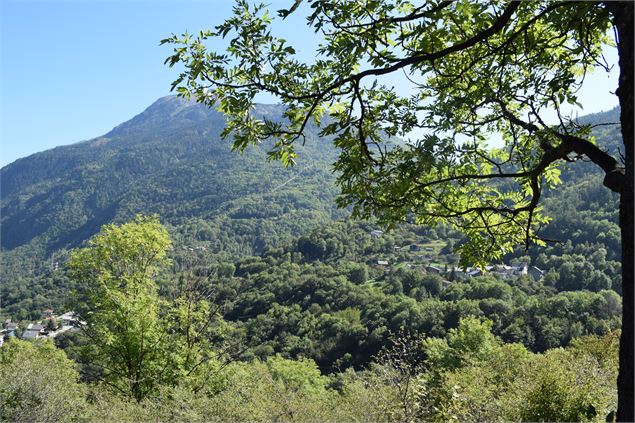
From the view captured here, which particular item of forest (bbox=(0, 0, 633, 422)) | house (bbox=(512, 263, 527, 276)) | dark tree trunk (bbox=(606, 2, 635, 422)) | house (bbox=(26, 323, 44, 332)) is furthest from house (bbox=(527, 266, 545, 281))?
dark tree trunk (bbox=(606, 2, 635, 422))

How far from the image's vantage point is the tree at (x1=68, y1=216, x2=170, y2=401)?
1350 centimetres

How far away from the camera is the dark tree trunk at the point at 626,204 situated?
245 centimetres

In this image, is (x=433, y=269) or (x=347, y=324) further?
(x=433, y=269)

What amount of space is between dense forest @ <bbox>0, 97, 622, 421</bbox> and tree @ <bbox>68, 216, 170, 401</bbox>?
0.21 m

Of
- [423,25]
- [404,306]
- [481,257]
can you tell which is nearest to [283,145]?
[423,25]

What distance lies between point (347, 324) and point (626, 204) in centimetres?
5663

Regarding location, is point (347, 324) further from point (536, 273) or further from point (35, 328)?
point (35, 328)

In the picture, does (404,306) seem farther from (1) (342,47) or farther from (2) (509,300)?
(1) (342,47)

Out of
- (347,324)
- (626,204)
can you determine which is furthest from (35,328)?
(626,204)

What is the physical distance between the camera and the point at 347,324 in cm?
5728

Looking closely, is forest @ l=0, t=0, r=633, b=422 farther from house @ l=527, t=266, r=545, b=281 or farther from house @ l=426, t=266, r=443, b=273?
house @ l=426, t=266, r=443, b=273

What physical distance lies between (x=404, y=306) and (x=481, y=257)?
5543cm

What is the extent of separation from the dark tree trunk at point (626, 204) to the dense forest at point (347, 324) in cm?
160

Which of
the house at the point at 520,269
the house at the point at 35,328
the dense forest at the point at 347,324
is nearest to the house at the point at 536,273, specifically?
the dense forest at the point at 347,324
